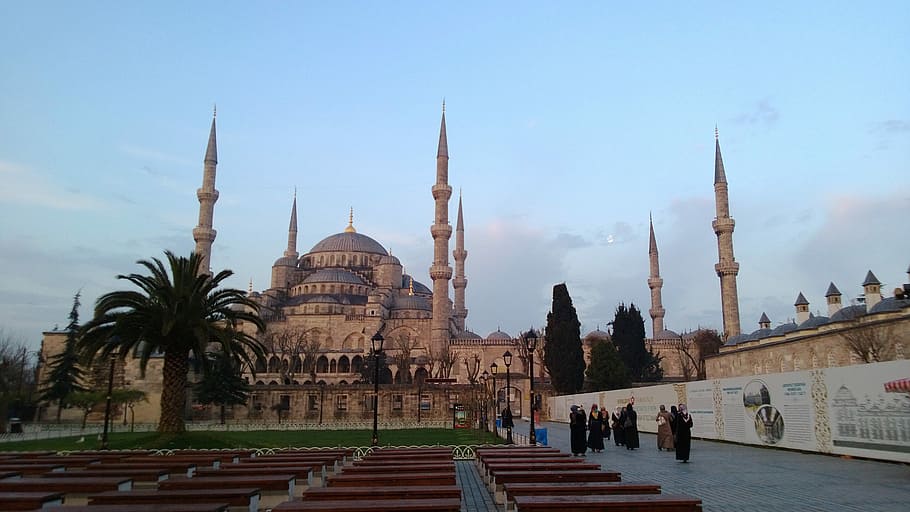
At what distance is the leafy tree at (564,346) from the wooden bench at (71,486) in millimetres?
28269

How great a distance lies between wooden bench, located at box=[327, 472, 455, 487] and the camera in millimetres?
5680

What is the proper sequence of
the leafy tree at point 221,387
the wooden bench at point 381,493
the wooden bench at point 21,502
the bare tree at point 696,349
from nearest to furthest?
the wooden bench at point 21,502, the wooden bench at point 381,493, the leafy tree at point 221,387, the bare tree at point 696,349

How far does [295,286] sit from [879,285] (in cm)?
4266

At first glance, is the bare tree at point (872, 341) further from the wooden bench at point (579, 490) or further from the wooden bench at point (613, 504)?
the wooden bench at point (613, 504)

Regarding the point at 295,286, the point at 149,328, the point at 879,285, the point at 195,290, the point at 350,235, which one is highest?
the point at 350,235

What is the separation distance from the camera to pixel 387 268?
57.0 metres

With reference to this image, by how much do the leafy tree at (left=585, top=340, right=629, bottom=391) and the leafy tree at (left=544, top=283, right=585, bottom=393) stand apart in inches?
36.2

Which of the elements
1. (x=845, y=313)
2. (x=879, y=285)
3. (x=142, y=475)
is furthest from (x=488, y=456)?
(x=879, y=285)

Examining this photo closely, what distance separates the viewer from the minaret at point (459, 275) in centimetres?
5491

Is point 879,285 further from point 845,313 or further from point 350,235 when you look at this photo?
point 350,235

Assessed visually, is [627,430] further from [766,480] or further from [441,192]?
[441,192]

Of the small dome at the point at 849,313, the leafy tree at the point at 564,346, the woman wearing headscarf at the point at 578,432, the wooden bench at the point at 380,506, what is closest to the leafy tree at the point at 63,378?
the leafy tree at the point at 564,346

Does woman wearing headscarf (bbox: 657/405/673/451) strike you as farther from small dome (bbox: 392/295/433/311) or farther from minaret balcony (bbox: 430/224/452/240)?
small dome (bbox: 392/295/433/311)

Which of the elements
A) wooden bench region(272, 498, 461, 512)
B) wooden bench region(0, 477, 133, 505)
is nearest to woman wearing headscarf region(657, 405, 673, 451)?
wooden bench region(272, 498, 461, 512)
